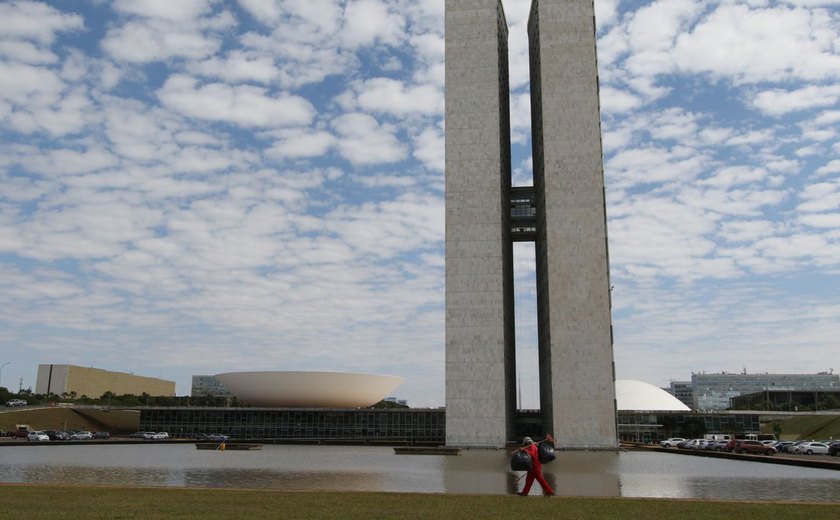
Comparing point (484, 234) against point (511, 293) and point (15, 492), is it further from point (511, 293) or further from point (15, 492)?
point (15, 492)

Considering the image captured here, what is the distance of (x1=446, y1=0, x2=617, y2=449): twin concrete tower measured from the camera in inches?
1886

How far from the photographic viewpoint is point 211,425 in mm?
64188

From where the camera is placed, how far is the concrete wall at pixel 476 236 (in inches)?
1912

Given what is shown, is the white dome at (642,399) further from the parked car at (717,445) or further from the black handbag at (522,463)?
the black handbag at (522,463)

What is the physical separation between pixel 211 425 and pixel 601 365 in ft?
117

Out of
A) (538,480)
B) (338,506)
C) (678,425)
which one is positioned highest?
(538,480)

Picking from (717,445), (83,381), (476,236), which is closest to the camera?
(717,445)

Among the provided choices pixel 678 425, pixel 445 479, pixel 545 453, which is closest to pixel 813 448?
pixel 445 479

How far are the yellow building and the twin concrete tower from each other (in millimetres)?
73195

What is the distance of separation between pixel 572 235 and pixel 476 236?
667 centimetres

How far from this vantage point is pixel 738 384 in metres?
181

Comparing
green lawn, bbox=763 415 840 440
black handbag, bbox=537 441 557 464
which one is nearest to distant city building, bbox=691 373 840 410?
green lawn, bbox=763 415 840 440

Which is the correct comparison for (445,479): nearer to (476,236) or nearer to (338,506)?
(338,506)

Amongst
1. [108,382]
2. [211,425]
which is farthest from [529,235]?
[108,382]
